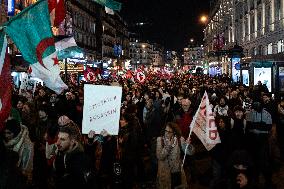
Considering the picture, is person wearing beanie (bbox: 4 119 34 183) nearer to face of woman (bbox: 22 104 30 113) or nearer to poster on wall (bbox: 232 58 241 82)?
face of woman (bbox: 22 104 30 113)

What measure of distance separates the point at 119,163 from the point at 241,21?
4984cm

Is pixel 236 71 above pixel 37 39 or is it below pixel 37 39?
above

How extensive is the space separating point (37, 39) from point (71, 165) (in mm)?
2237

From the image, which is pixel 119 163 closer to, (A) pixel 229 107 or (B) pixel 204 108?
(B) pixel 204 108

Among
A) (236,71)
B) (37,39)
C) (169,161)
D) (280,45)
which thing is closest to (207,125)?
(169,161)

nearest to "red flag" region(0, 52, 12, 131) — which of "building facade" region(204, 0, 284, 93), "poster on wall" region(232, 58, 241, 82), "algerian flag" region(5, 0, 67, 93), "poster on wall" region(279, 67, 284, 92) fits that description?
"algerian flag" region(5, 0, 67, 93)

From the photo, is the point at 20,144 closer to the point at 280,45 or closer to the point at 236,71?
the point at 280,45

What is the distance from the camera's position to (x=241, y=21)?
55469mm

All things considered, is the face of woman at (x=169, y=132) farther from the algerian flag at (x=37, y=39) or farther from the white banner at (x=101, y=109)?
the algerian flag at (x=37, y=39)

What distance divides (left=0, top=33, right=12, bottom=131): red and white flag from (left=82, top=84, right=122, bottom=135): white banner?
2.07m

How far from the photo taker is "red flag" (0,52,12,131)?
17.1 ft

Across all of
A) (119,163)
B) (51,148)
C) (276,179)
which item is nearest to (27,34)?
(51,148)

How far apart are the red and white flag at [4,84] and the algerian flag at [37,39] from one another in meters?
0.46

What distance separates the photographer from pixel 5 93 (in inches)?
208
